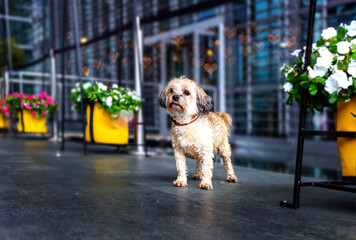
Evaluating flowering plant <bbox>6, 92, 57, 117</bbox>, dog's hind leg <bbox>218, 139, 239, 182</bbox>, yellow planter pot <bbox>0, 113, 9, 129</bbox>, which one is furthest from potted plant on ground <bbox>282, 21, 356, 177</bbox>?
yellow planter pot <bbox>0, 113, 9, 129</bbox>

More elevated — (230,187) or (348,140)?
(348,140)

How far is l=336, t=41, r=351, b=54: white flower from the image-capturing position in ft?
7.54

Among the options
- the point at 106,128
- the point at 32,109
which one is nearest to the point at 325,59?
the point at 106,128

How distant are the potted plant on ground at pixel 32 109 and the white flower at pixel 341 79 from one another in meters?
7.44

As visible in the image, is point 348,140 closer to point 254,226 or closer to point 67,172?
point 254,226

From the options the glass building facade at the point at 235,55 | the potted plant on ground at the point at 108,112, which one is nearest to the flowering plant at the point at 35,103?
the glass building facade at the point at 235,55

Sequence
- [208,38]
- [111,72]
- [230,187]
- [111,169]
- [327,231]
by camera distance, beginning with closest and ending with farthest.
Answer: [327,231] < [230,187] < [111,169] < [208,38] < [111,72]

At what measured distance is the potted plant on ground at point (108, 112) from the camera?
5.48 m

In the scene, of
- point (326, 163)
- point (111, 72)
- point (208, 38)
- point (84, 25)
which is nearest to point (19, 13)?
point (84, 25)

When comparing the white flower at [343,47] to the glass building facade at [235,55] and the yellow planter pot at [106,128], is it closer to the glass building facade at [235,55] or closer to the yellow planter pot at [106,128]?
the yellow planter pot at [106,128]

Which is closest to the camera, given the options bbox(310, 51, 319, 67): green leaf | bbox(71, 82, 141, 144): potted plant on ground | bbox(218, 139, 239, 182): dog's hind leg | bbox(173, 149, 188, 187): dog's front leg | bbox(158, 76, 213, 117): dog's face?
A: bbox(310, 51, 319, 67): green leaf

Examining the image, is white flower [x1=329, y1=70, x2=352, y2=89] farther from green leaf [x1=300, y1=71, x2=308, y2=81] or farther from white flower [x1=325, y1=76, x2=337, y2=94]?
green leaf [x1=300, y1=71, x2=308, y2=81]

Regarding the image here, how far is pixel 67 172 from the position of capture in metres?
3.93

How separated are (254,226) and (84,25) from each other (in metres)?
13.1
